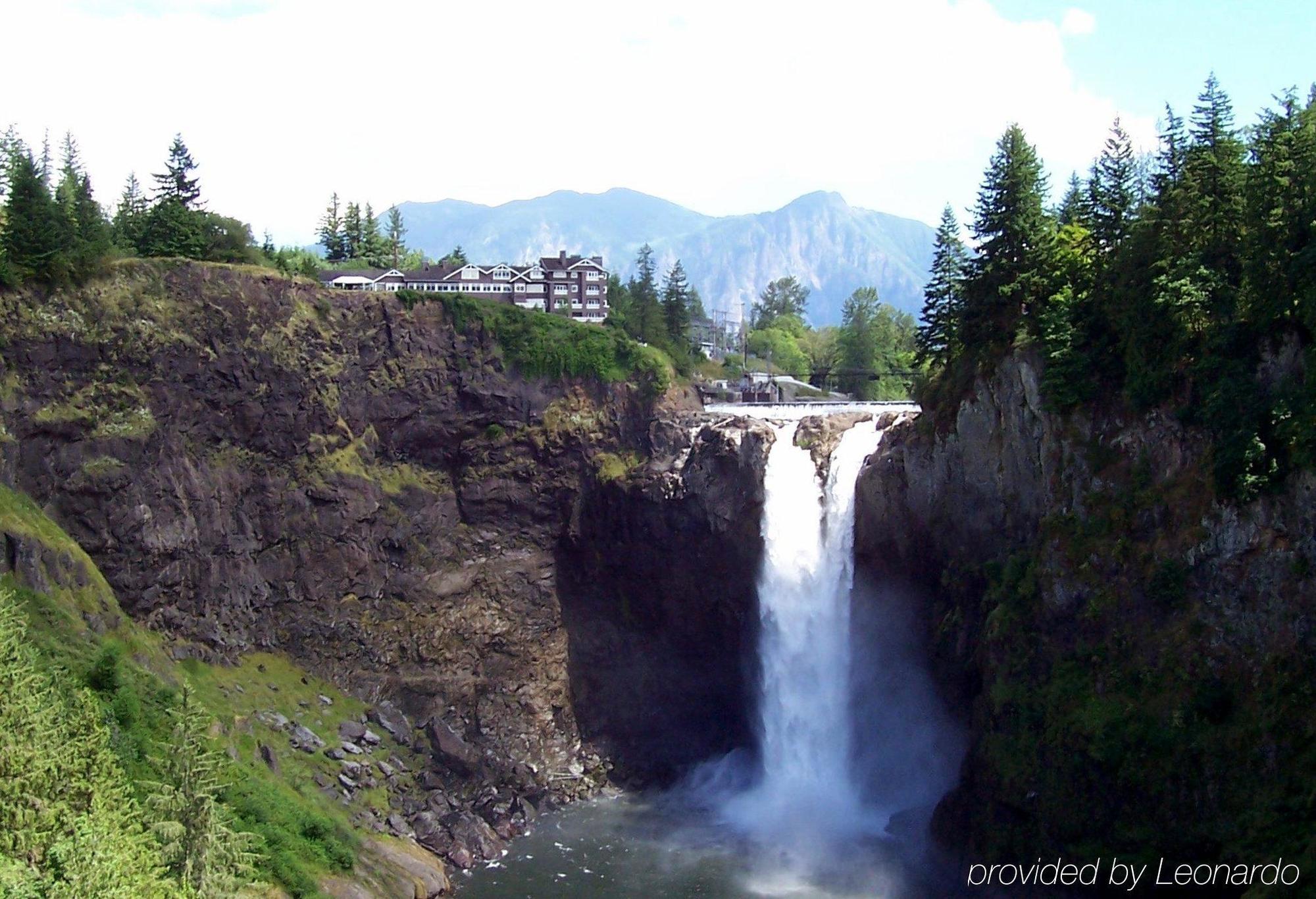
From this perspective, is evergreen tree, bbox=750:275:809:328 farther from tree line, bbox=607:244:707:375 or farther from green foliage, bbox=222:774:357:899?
green foliage, bbox=222:774:357:899

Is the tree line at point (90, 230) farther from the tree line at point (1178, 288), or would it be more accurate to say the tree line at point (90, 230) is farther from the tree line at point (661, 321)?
the tree line at point (1178, 288)

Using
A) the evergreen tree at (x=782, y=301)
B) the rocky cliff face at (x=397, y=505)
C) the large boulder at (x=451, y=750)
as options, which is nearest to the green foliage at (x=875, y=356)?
the rocky cliff face at (x=397, y=505)

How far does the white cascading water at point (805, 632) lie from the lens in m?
57.5

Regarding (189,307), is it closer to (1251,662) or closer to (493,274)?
(493,274)

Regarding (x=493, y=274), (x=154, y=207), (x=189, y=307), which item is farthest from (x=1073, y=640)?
(x=493, y=274)

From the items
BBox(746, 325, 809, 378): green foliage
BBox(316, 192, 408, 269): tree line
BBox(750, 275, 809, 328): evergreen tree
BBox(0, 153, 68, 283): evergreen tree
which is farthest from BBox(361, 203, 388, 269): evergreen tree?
BBox(750, 275, 809, 328): evergreen tree

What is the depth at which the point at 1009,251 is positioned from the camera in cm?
5150

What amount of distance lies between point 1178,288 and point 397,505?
39174 millimetres

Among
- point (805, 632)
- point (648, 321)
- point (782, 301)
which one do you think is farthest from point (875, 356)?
point (782, 301)

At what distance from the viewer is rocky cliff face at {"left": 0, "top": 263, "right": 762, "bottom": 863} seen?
2196 inches

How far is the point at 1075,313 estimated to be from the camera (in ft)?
155

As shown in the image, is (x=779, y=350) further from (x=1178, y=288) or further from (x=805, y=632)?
(x=1178, y=288)

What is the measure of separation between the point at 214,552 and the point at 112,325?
455 inches

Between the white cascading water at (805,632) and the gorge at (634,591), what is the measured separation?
0.16m
